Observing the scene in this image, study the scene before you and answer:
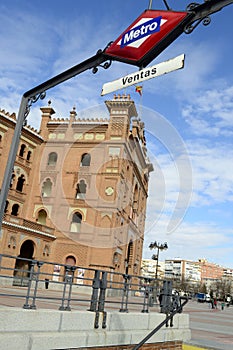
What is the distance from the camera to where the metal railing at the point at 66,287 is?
6441 millimetres

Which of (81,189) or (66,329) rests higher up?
(81,189)

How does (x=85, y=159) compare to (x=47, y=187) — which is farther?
(x=85, y=159)

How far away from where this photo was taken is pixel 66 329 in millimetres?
6340

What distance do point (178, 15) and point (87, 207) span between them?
27.9 metres

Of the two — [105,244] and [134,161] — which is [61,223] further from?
[134,161]

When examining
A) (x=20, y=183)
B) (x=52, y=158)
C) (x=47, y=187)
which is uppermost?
(x=52, y=158)

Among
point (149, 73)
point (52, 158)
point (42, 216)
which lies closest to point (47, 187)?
point (42, 216)

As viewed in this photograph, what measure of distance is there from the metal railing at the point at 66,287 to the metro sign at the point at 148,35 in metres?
3.68

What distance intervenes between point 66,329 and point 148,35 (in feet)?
16.9

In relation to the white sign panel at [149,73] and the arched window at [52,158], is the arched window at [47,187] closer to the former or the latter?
the arched window at [52,158]

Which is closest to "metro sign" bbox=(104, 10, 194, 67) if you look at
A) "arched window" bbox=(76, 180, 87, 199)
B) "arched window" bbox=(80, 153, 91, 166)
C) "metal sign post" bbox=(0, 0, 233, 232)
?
"metal sign post" bbox=(0, 0, 233, 232)

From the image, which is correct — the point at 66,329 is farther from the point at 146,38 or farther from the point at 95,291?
the point at 146,38

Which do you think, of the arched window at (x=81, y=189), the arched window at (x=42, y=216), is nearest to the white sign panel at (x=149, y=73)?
the arched window at (x=81, y=189)

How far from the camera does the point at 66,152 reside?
3416cm
